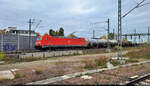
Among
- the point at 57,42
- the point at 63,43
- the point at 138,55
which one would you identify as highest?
the point at 57,42

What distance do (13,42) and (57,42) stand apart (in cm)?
1283

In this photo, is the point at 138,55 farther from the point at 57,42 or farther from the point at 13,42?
the point at 13,42

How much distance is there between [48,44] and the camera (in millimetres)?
24547

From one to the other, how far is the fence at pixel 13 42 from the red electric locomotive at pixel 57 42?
8773 millimetres

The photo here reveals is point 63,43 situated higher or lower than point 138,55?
higher

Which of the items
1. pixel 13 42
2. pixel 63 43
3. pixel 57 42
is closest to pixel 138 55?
pixel 63 43

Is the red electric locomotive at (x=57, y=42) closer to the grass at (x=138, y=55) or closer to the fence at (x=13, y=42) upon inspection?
the fence at (x=13, y=42)

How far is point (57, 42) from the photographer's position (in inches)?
1049

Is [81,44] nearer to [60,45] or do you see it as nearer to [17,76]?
[60,45]

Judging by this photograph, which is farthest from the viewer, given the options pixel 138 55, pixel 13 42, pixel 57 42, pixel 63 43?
pixel 13 42

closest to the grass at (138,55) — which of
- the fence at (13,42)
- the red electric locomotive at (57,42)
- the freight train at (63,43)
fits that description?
the freight train at (63,43)

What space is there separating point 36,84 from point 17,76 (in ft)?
7.20

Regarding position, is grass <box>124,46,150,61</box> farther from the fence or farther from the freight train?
the fence

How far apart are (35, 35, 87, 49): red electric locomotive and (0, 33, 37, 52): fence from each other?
877 cm
